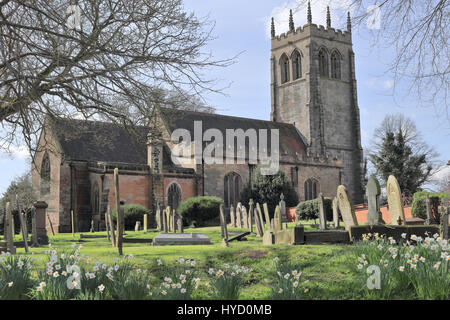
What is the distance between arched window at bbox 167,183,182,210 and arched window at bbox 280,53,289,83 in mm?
21838

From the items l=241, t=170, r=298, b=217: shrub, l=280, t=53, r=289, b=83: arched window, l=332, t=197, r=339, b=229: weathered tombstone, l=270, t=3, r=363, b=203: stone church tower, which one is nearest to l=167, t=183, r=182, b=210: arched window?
l=241, t=170, r=298, b=217: shrub

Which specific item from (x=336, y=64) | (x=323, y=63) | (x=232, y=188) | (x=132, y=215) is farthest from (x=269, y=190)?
(x=336, y=64)

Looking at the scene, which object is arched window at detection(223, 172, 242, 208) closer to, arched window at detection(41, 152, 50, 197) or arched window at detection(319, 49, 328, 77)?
arched window at detection(41, 152, 50, 197)

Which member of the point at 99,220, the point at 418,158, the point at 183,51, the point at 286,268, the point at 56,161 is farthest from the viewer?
the point at 418,158

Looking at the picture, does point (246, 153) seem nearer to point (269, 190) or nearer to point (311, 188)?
point (269, 190)

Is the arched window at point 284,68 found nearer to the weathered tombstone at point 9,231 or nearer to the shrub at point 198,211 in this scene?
the shrub at point 198,211

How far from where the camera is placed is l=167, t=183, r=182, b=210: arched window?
118 feet

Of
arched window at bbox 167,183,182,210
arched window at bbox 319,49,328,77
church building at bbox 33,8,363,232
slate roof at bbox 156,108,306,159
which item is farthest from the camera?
arched window at bbox 319,49,328,77

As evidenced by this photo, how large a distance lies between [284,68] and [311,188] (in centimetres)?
1521
